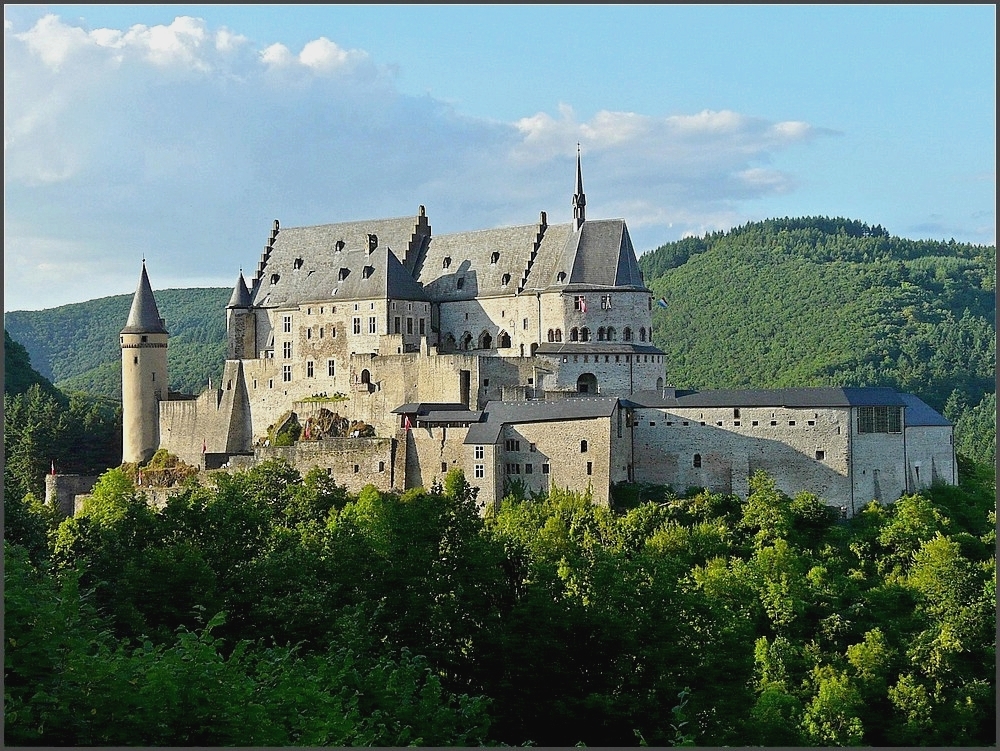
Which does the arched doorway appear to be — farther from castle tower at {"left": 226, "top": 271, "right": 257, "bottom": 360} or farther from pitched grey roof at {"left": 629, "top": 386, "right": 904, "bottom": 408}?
castle tower at {"left": 226, "top": 271, "right": 257, "bottom": 360}

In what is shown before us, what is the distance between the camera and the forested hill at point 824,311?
11244 centimetres

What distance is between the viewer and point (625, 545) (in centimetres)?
4600

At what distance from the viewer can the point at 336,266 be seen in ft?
213

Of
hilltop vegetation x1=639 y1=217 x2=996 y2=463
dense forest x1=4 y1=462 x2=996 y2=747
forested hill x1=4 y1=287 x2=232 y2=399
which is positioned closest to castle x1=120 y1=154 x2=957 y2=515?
dense forest x1=4 y1=462 x2=996 y2=747

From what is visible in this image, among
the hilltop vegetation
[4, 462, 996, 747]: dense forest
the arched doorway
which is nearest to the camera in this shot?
[4, 462, 996, 747]: dense forest

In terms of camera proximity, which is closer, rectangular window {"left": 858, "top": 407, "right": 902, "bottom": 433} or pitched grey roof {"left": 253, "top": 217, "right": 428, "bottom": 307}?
rectangular window {"left": 858, "top": 407, "right": 902, "bottom": 433}

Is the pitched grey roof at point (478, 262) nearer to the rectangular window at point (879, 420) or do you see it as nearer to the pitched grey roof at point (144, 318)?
the pitched grey roof at point (144, 318)

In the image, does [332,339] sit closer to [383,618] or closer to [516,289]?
[516,289]

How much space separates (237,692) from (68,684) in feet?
8.69

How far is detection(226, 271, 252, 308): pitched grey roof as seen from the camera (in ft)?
219

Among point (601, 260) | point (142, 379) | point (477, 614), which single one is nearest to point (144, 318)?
point (142, 379)

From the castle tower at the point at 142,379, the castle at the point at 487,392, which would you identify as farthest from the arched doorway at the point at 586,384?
the castle tower at the point at 142,379

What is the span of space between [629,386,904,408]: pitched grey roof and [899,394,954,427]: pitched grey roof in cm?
91

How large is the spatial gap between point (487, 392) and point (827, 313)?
246 ft
